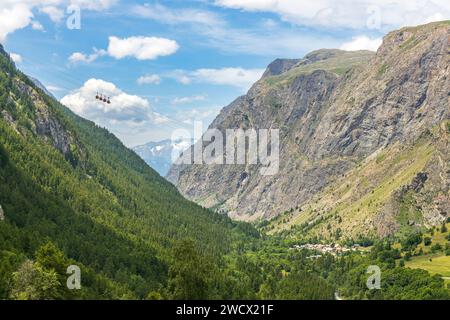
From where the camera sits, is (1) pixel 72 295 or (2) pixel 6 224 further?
(2) pixel 6 224
